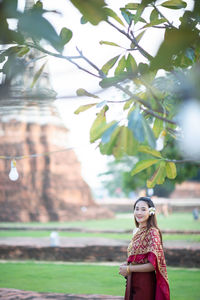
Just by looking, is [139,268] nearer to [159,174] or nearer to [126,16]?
[159,174]

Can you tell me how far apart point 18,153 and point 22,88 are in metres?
15.7

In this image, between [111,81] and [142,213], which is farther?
[142,213]

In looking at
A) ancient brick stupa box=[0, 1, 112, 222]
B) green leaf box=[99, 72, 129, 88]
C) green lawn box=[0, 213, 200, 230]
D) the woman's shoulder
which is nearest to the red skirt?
the woman's shoulder

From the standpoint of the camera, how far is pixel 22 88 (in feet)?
1.93

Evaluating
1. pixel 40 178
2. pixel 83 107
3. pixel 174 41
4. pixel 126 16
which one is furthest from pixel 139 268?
pixel 40 178

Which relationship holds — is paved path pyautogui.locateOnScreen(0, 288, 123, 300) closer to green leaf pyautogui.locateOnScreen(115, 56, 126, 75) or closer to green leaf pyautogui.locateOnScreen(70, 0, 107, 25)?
green leaf pyautogui.locateOnScreen(115, 56, 126, 75)

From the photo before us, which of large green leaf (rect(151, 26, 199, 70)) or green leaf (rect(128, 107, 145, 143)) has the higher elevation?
large green leaf (rect(151, 26, 199, 70))

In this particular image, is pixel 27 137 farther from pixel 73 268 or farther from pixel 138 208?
pixel 138 208

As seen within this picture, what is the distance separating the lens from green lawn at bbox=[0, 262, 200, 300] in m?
3.83

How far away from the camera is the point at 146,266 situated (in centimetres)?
186

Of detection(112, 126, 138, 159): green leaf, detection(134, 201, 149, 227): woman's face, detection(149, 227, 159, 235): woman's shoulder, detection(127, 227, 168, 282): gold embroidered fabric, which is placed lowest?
detection(127, 227, 168, 282): gold embroidered fabric

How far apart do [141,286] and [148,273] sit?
0.07 meters

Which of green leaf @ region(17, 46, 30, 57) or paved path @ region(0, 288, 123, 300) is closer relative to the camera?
green leaf @ region(17, 46, 30, 57)

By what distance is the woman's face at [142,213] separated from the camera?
2.00 metres
